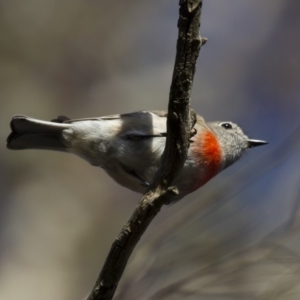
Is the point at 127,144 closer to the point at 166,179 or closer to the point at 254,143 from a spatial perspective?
A: the point at 166,179

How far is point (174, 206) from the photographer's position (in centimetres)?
332

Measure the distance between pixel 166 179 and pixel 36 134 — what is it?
4.01 feet

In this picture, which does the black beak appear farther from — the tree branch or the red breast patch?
the tree branch

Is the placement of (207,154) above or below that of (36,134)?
above

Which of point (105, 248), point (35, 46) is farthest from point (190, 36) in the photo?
point (35, 46)

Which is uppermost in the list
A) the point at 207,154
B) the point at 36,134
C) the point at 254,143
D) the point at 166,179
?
the point at 254,143

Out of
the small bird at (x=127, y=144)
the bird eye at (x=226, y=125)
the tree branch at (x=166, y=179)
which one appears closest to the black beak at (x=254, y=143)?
the bird eye at (x=226, y=125)

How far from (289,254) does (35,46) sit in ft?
7.23

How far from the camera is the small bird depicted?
277 cm

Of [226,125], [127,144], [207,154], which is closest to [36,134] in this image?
[127,144]

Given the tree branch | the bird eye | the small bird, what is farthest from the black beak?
the tree branch

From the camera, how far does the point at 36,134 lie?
3010 millimetres

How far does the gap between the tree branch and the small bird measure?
67 centimetres

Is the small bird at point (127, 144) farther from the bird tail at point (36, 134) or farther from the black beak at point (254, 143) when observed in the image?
the black beak at point (254, 143)
